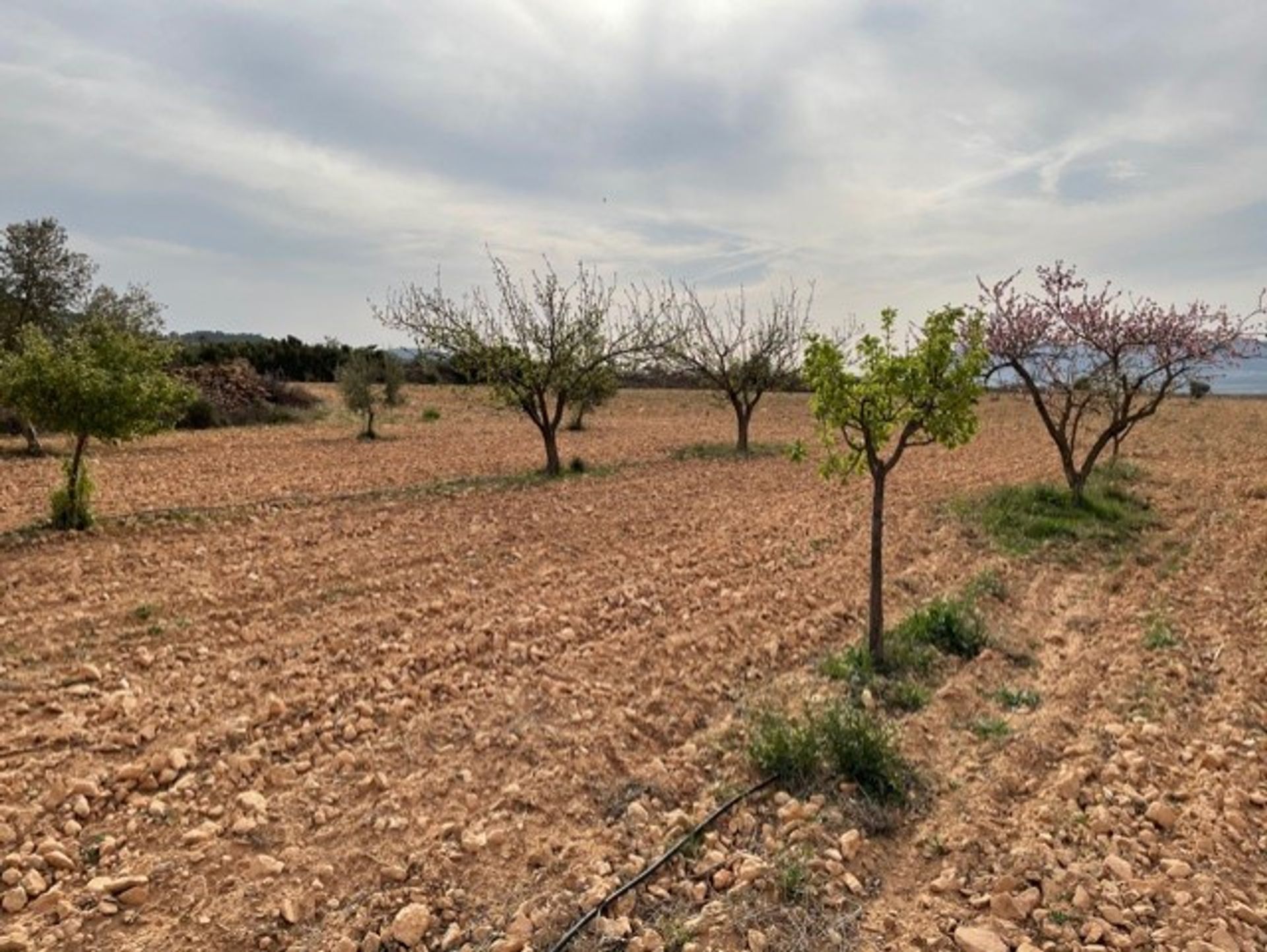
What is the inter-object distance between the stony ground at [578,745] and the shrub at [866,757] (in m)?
0.21

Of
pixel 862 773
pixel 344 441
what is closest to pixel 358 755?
pixel 862 773

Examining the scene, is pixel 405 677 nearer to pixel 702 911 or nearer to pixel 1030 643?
pixel 702 911

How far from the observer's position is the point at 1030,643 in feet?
26.0

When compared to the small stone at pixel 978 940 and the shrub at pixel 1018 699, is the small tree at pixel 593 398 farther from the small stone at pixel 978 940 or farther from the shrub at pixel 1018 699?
the small stone at pixel 978 940

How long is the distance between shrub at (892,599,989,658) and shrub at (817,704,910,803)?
2.20 metres

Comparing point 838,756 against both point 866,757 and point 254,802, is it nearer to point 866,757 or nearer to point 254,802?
point 866,757

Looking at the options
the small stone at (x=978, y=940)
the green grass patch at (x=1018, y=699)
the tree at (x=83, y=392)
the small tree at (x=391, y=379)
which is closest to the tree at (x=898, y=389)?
the green grass patch at (x=1018, y=699)

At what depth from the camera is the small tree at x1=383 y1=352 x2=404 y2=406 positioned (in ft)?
114

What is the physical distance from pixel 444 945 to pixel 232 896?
1.18 meters

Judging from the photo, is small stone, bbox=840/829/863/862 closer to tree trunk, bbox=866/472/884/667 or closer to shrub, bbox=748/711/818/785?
shrub, bbox=748/711/818/785

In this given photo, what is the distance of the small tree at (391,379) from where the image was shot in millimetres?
34875

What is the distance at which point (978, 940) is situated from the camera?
3893 mm

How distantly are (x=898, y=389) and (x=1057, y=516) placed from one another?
7929mm

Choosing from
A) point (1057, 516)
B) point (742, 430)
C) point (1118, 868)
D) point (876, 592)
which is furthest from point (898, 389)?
point (742, 430)
